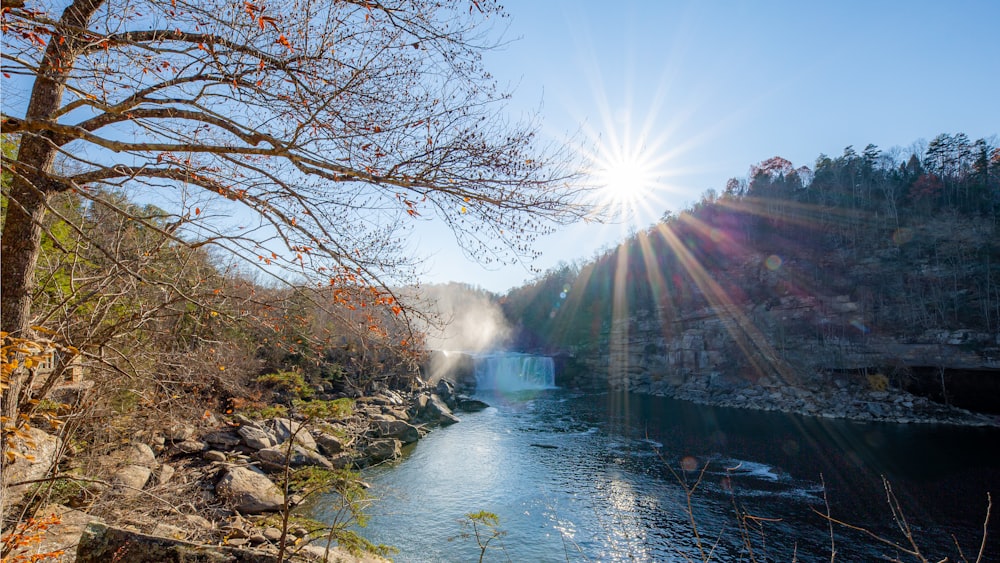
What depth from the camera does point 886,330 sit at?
36.6m

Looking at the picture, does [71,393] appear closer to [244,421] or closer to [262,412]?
[244,421]

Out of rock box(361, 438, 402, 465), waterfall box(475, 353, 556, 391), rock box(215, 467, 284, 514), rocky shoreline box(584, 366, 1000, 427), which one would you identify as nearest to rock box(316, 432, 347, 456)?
rock box(361, 438, 402, 465)

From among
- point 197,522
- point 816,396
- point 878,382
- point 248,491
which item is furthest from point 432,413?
point 878,382

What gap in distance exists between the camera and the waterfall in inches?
1556

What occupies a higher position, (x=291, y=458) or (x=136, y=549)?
(x=136, y=549)

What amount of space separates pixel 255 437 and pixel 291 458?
1471 millimetres

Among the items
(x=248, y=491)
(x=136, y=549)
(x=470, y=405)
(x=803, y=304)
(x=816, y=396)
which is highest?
(x=803, y=304)

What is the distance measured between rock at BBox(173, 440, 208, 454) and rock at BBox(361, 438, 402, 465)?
4.55 metres

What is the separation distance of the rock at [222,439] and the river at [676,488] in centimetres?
366

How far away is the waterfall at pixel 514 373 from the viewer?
39.5m

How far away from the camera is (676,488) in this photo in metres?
14.9

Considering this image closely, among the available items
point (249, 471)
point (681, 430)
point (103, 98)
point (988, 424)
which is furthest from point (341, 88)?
point (988, 424)

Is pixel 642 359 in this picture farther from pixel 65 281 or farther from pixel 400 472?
pixel 65 281

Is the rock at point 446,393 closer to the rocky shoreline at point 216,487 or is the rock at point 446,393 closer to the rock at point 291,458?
the rocky shoreline at point 216,487
